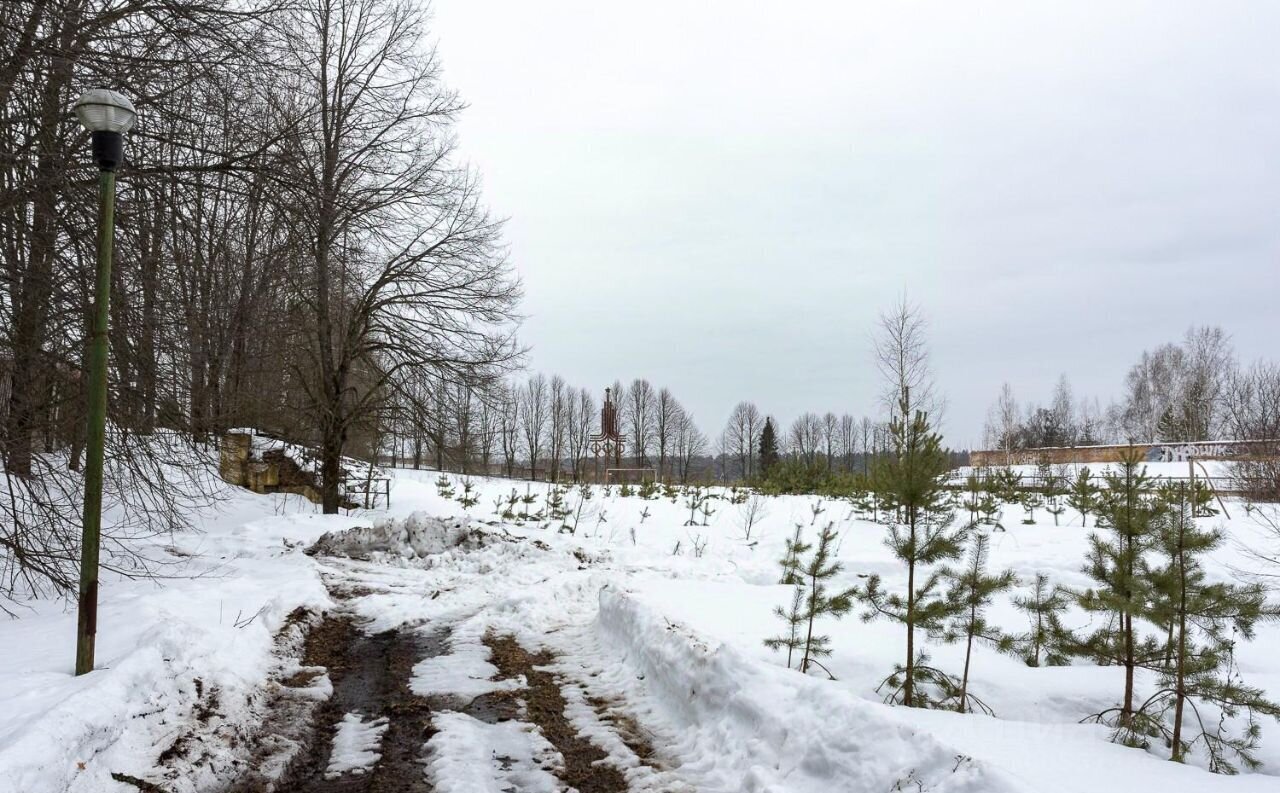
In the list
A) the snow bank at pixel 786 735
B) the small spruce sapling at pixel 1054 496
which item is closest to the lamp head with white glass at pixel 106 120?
the snow bank at pixel 786 735

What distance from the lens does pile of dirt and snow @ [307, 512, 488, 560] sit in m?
13.7

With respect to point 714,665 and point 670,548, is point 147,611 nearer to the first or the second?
point 714,665

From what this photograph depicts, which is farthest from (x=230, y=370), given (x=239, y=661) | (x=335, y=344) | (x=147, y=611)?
(x=335, y=344)

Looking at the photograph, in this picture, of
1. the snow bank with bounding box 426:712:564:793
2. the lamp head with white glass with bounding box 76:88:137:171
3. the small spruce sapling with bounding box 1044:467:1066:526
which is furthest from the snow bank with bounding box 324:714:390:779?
the small spruce sapling with bounding box 1044:467:1066:526

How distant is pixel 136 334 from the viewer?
22.3 ft

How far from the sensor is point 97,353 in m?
5.28

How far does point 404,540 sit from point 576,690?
28.6 ft

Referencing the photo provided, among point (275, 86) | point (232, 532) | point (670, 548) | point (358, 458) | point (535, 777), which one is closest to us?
point (535, 777)

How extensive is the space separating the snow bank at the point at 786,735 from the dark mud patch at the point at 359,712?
1.87 m

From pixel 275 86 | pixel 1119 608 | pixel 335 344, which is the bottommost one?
pixel 1119 608

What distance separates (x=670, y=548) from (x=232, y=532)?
29.5ft

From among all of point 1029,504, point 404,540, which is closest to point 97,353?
point 404,540

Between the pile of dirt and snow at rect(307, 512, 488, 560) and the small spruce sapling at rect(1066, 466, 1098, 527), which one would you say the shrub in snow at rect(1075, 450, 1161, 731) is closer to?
the small spruce sapling at rect(1066, 466, 1098, 527)

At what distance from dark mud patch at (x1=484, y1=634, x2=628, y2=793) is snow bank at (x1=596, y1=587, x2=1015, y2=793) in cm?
58
